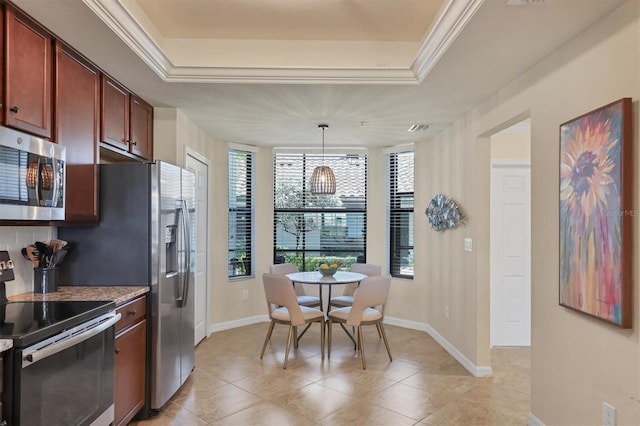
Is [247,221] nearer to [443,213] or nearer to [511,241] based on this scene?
[443,213]

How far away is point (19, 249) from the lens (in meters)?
2.67

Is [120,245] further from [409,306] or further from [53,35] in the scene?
[409,306]

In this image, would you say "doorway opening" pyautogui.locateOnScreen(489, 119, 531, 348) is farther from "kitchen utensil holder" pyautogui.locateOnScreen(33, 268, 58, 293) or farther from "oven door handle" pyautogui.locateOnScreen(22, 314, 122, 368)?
"kitchen utensil holder" pyautogui.locateOnScreen(33, 268, 58, 293)

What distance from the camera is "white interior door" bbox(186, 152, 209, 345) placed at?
15.4 feet

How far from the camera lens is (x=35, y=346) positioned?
1.78 m

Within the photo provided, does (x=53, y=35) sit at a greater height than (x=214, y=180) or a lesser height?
greater

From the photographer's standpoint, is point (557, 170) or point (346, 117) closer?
point (557, 170)

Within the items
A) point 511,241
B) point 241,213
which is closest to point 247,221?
point 241,213

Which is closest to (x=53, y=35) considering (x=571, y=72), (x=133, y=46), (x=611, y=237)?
(x=133, y=46)

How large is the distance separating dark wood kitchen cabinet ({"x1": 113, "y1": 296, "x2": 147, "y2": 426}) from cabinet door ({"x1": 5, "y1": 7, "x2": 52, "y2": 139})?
3.84ft

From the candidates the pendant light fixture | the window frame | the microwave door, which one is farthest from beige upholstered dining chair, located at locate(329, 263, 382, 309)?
the microwave door

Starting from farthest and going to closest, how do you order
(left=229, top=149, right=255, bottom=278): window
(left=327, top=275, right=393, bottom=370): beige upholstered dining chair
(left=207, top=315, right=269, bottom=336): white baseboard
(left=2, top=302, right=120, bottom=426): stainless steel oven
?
(left=229, top=149, right=255, bottom=278): window < (left=207, top=315, right=269, bottom=336): white baseboard < (left=327, top=275, right=393, bottom=370): beige upholstered dining chair < (left=2, top=302, right=120, bottom=426): stainless steel oven

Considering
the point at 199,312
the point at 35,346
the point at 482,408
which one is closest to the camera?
the point at 35,346

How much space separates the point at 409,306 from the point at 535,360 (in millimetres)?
2798
